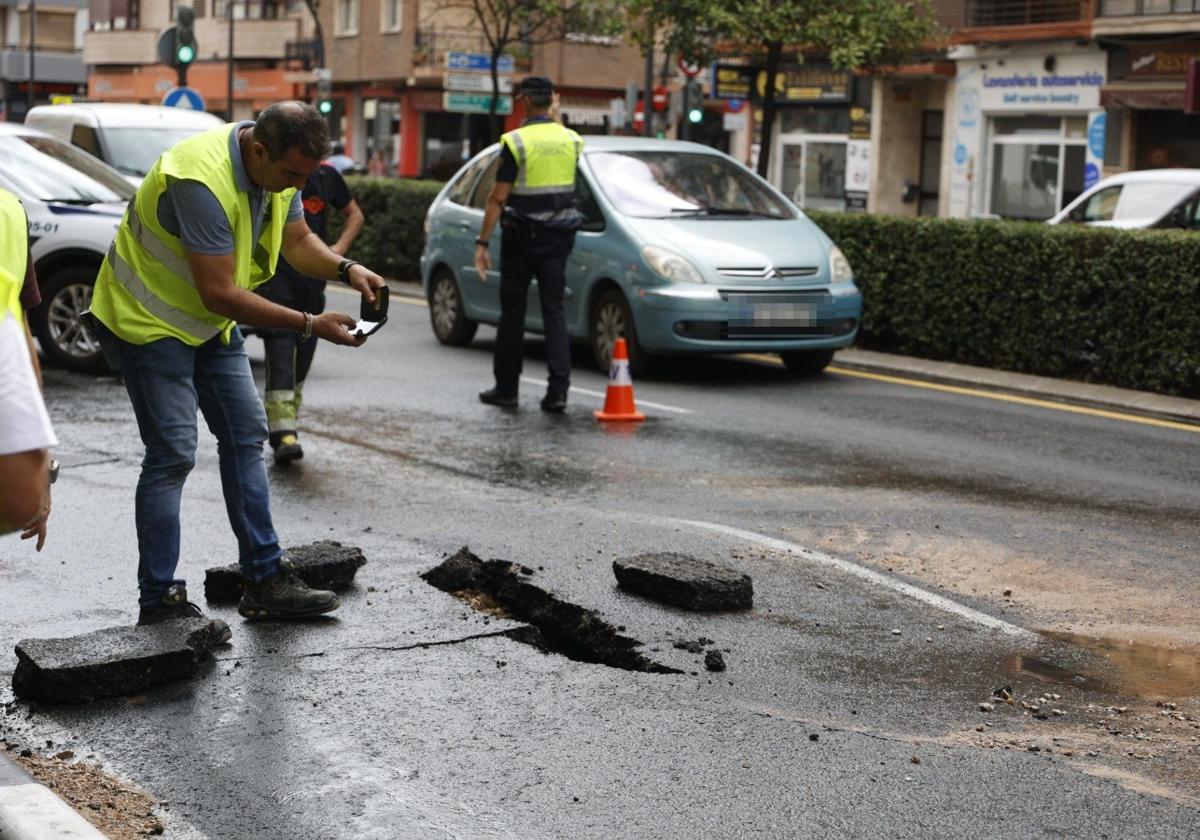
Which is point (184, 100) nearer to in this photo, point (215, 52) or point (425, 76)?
point (425, 76)

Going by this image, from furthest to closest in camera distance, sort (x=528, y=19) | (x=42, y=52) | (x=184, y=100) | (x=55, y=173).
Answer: (x=42, y=52) → (x=528, y=19) → (x=184, y=100) → (x=55, y=173)

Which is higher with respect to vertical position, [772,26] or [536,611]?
[772,26]

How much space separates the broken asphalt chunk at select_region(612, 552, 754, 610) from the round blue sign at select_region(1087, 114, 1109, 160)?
99.8ft

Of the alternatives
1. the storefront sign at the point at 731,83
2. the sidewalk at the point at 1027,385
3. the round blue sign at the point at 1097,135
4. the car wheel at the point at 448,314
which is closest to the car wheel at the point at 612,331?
the car wheel at the point at 448,314

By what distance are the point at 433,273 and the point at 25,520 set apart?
1309cm

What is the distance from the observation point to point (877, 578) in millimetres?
7230

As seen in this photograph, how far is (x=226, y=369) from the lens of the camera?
6281mm

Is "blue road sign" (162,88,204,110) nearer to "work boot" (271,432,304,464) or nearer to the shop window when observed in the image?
the shop window

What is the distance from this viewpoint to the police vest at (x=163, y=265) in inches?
234

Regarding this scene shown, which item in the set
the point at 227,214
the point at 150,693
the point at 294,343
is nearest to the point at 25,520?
the point at 150,693

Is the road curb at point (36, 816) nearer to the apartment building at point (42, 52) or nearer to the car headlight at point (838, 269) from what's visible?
the car headlight at point (838, 269)

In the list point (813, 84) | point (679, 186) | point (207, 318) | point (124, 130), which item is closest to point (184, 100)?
point (124, 130)

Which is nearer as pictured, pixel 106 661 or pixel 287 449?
pixel 106 661

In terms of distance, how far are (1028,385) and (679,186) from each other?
300cm
